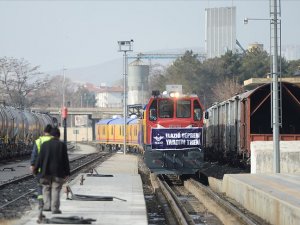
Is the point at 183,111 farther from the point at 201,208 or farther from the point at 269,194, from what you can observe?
the point at 269,194

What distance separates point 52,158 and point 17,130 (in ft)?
113

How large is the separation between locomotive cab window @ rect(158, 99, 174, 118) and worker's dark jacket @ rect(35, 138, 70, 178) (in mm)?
14637

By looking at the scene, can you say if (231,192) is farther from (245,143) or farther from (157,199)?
(245,143)

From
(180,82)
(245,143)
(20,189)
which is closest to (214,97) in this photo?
(180,82)

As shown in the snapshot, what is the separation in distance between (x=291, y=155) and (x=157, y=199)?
645 centimetres

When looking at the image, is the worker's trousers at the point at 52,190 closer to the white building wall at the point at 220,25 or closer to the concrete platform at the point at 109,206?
the concrete platform at the point at 109,206

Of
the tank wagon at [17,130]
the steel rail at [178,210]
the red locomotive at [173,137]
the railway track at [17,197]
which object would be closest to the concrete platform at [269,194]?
the steel rail at [178,210]

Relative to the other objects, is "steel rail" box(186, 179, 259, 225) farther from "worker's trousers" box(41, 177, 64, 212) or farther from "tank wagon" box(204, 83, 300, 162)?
"tank wagon" box(204, 83, 300, 162)

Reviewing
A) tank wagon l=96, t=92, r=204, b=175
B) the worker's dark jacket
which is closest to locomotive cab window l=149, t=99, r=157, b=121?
tank wagon l=96, t=92, r=204, b=175

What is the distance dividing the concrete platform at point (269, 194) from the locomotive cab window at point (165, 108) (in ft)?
13.9

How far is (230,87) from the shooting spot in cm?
8838

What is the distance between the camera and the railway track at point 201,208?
16983 mm

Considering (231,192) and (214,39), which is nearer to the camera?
(231,192)

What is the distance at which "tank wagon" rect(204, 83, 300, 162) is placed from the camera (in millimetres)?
30406
